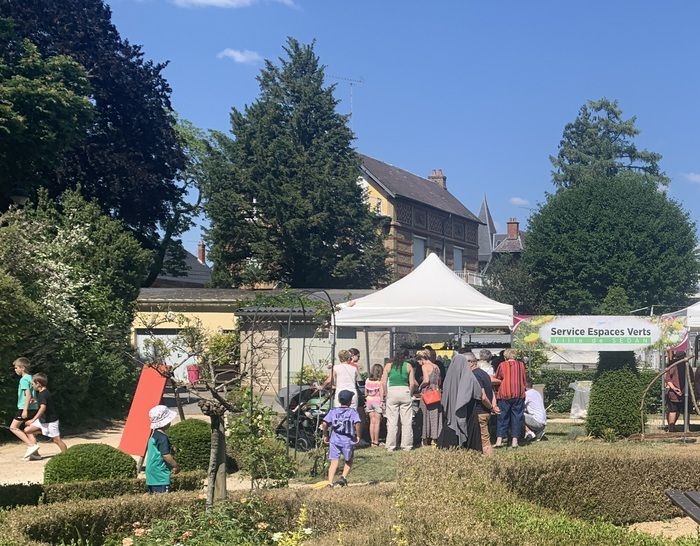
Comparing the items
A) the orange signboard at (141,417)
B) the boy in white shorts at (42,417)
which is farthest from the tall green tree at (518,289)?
the orange signboard at (141,417)

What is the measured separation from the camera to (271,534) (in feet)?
23.9

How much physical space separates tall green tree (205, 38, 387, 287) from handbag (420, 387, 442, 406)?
2437cm

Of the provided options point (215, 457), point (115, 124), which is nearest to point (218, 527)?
point (215, 457)

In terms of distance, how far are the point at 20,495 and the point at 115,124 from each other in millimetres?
23605

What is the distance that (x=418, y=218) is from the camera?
52500 millimetres

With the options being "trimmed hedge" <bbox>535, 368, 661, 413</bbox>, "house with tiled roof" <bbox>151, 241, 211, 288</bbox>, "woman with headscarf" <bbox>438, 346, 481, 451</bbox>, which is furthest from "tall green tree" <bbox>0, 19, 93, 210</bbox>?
"house with tiled roof" <bbox>151, 241, 211, 288</bbox>

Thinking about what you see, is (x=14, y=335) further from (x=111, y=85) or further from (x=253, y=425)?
(x=111, y=85)

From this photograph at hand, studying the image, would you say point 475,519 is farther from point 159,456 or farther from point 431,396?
point 431,396

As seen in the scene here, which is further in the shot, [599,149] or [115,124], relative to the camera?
[599,149]

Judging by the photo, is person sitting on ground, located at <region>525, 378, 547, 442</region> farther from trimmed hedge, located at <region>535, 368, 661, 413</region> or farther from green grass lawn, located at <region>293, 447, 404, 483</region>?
trimmed hedge, located at <region>535, 368, 661, 413</region>

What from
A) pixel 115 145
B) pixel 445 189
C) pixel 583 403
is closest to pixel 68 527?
pixel 583 403

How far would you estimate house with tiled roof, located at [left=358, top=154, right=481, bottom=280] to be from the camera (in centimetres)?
4950

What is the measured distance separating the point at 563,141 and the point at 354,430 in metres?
52.8

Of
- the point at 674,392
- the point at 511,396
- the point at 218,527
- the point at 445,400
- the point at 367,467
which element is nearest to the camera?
the point at 218,527
